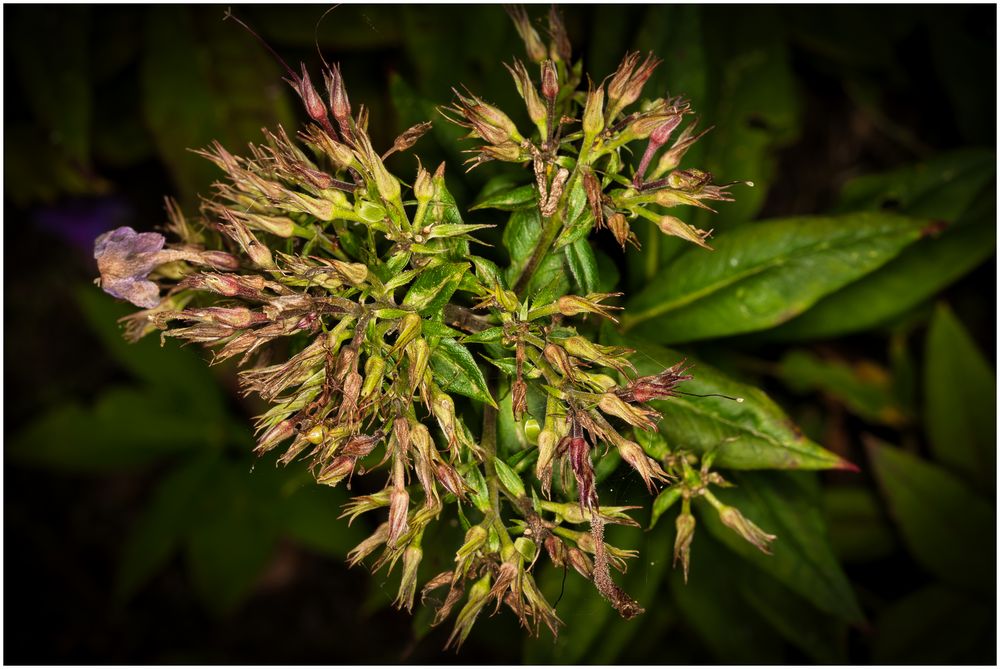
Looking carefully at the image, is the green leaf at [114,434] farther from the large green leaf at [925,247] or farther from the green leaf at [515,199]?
the large green leaf at [925,247]

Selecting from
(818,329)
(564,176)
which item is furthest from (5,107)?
(818,329)

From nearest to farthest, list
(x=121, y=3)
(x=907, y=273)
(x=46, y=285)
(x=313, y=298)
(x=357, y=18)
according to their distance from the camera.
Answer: (x=313, y=298) → (x=907, y=273) → (x=357, y=18) → (x=121, y=3) → (x=46, y=285)

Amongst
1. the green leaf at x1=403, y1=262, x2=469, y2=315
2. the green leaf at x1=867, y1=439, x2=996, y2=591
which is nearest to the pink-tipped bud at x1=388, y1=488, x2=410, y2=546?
the green leaf at x1=403, y1=262, x2=469, y2=315

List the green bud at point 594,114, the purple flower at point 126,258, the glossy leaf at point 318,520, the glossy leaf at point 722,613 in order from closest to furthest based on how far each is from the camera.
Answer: the green bud at point 594,114
the purple flower at point 126,258
the glossy leaf at point 722,613
the glossy leaf at point 318,520

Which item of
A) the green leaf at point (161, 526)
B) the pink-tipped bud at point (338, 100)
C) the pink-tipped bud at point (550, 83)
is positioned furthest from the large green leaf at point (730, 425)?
the green leaf at point (161, 526)

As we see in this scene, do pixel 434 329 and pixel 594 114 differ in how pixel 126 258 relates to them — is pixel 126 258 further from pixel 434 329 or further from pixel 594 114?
pixel 594 114

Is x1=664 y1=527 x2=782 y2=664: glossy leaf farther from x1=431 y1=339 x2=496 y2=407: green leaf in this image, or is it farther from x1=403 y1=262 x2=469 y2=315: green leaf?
x1=403 y1=262 x2=469 y2=315: green leaf

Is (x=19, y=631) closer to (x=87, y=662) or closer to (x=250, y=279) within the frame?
(x=87, y=662)
